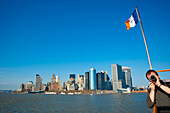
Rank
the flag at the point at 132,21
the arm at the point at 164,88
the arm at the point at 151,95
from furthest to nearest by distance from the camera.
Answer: the flag at the point at 132,21
the arm at the point at 151,95
the arm at the point at 164,88

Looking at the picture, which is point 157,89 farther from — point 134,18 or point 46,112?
point 46,112

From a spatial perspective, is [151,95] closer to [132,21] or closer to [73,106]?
[132,21]

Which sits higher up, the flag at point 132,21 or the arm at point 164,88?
the flag at point 132,21

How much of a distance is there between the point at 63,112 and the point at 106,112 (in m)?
12.7

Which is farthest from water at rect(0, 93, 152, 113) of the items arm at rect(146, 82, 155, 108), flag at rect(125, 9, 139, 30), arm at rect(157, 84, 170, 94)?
arm at rect(157, 84, 170, 94)

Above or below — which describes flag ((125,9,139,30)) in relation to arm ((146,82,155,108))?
above

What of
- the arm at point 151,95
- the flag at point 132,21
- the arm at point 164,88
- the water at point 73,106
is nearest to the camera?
the arm at point 164,88

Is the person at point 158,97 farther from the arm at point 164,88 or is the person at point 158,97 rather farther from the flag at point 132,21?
the flag at point 132,21

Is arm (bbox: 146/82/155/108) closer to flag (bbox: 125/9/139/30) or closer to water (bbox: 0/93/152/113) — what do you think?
flag (bbox: 125/9/139/30)

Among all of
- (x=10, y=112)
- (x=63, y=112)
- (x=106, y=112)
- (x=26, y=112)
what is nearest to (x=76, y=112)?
(x=63, y=112)

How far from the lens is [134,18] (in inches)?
391

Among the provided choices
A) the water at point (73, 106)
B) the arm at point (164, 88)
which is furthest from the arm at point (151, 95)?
the water at point (73, 106)

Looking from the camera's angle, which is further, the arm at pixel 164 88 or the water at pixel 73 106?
the water at pixel 73 106

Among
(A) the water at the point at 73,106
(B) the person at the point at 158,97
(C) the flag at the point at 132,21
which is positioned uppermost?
(C) the flag at the point at 132,21
